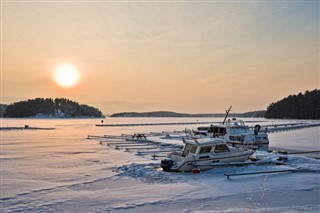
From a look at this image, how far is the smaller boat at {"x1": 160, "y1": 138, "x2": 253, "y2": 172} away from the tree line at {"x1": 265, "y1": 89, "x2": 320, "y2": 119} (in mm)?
149270

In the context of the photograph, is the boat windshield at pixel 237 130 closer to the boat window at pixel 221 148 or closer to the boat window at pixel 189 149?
the boat window at pixel 221 148

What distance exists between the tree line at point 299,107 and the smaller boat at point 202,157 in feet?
490

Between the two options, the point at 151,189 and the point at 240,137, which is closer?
the point at 151,189

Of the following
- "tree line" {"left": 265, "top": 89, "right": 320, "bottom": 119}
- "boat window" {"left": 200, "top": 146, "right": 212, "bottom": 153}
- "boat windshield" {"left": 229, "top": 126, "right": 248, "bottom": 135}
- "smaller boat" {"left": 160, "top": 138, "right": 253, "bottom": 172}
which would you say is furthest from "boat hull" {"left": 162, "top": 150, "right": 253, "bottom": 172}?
"tree line" {"left": 265, "top": 89, "right": 320, "bottom": 119}

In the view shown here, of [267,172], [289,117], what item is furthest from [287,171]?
[289,117]

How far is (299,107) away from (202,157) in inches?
6358

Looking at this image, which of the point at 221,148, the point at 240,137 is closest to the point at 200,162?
the point at 221,148

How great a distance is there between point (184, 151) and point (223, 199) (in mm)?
7241

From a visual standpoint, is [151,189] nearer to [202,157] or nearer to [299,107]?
[202,157]

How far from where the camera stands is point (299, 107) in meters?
166

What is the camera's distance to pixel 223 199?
12.1m

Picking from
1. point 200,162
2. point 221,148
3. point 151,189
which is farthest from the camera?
point 221,148

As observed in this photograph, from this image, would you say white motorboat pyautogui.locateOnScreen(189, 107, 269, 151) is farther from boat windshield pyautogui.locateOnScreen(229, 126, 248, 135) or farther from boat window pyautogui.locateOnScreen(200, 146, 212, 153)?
boat window pyautogui.locateOnScreen(200, 146, 212, 153)

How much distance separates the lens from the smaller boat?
1814 centimetres
